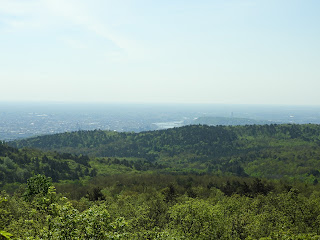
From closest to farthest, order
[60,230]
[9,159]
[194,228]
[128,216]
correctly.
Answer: [60,230] < [194,228] < [128,216] < [9,159]

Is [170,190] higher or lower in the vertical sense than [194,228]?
lower

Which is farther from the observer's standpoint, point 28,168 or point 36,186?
point 28,168

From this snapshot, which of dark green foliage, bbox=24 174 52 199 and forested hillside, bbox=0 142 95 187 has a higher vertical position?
Answer: dark green foliage, bbox=24 174 52 199

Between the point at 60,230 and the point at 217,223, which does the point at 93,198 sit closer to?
the point at 217,223

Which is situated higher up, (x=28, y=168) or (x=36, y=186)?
(x=36, y=186)

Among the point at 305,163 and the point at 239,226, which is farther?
the point at 305,163

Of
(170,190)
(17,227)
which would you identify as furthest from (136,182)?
(17,227)

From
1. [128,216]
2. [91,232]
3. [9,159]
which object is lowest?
[9,159]

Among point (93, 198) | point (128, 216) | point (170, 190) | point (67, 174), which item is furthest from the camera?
point (67, 174)

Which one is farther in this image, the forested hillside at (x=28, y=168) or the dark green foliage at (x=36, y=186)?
the forested hillside at (x=28, y=168)

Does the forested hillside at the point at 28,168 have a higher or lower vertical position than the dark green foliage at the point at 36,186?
lower

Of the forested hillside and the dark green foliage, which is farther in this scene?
the forested hillside
